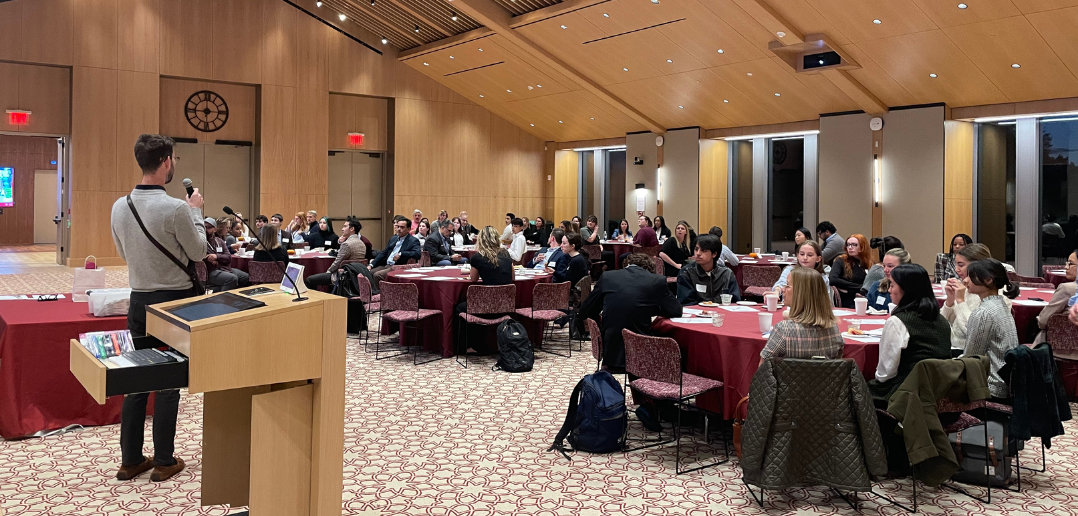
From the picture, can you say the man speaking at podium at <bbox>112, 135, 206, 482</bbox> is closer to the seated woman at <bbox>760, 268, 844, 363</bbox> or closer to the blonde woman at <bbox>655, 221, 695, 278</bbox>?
the seated woman at <bbox>760, 268, 844, 363</bbox>

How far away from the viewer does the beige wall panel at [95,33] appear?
1568cm

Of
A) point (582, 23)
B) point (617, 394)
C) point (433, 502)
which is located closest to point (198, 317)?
point (433, 502)

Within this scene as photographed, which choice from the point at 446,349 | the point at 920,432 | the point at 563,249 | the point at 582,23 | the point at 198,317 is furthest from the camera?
the point at 582,23

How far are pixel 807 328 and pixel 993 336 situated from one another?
1.10 meters

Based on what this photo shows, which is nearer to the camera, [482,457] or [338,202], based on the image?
[482,457]

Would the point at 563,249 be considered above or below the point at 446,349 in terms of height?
above

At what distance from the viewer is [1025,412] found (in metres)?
3.95

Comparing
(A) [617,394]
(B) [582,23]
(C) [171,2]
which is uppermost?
(C) [171,2]

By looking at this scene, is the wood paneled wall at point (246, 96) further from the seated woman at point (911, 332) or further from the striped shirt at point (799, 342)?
the seated woman at point (911, 332)

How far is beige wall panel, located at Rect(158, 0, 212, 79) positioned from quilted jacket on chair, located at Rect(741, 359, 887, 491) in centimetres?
1600

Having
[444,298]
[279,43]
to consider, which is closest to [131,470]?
[444,298]

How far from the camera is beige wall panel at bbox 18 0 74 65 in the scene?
49.9ft

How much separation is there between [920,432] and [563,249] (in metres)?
5.57

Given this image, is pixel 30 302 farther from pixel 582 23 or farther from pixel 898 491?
pixel 582 23
